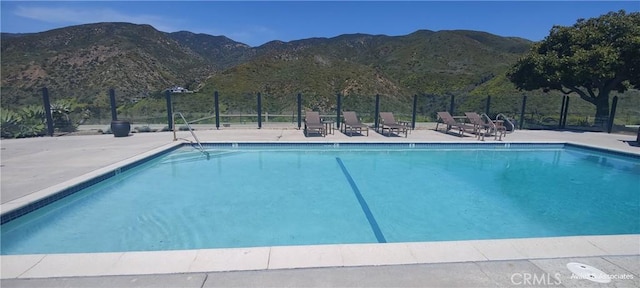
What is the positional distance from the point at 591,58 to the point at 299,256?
13196 mm

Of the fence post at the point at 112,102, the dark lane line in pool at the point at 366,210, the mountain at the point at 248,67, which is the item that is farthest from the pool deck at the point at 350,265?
the mountain at the point at 248,67

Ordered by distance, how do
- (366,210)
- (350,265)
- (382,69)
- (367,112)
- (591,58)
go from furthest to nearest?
(382,69), (367,112), (591,58), (366,210), (350,265)

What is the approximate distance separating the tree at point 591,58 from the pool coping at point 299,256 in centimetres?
1053

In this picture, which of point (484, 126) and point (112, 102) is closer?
point (112, 102)

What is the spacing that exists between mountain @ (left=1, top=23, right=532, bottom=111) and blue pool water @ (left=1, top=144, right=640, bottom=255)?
16.5m

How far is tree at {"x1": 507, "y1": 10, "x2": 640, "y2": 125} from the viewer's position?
428 inches

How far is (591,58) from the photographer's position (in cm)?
1090

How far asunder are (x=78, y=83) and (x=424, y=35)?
179ft

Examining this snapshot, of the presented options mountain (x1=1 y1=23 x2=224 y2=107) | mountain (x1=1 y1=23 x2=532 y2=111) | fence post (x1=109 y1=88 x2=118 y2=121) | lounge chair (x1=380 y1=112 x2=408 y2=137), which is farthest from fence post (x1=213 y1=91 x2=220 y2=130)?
mountain (x1=1 y1=23 x2=224 y2=107)

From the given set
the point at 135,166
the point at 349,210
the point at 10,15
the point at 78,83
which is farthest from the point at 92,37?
the point at 349,210

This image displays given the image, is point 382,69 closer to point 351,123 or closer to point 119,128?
point 351,123

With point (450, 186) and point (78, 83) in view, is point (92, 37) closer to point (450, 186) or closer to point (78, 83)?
point (78, 83)

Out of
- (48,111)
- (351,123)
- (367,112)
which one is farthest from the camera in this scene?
(367,112)

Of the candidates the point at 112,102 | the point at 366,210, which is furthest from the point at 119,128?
the point at 366,210
